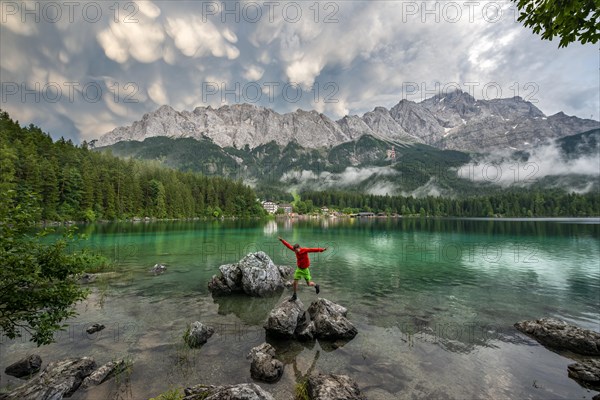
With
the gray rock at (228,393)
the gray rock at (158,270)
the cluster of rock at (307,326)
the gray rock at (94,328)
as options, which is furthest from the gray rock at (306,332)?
the gray rock at (158,270)

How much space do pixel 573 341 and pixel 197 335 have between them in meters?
19.2

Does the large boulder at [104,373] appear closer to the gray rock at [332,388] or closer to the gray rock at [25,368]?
the gray rock at [25,368]

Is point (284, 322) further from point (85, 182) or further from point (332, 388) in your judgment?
point (85, 182)

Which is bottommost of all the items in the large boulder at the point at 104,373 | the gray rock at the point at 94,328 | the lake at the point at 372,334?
the lake at the point at 372,334

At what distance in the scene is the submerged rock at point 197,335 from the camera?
13.4m

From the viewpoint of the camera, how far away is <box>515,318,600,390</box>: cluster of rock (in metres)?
11.0

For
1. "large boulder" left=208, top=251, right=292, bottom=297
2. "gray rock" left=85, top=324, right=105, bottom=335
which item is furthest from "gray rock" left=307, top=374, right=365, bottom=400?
"large boulder" left=208, top=251, right=292, bottom=297

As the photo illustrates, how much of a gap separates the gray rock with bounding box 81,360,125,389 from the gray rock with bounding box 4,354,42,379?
2.64 m

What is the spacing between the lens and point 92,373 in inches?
409

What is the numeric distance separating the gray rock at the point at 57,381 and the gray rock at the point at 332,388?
8501mm

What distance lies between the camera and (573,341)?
1367cm

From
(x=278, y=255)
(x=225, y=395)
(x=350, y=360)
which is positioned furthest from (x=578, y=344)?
(x=278, y=255)

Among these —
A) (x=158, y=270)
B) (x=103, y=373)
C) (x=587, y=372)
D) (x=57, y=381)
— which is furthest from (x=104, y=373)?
(x=158, y=270)

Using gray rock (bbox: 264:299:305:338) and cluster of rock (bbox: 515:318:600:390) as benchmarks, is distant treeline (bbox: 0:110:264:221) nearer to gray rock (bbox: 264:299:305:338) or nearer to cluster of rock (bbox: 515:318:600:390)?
gray rock (bbox: 264:299:305:338)
